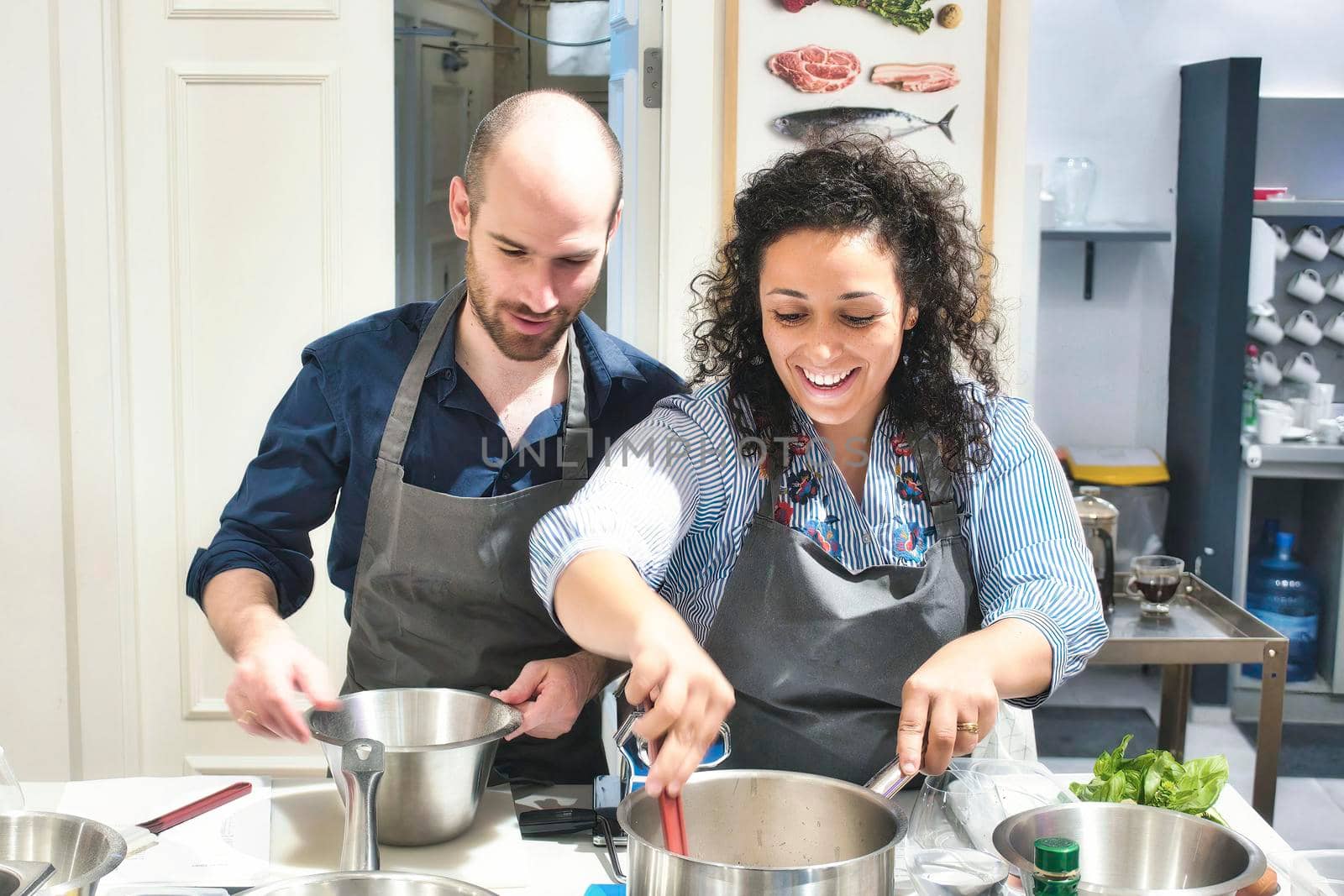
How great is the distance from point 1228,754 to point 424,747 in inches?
127

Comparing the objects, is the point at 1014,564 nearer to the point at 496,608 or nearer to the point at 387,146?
the point at 496,608

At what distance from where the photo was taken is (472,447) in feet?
5.54

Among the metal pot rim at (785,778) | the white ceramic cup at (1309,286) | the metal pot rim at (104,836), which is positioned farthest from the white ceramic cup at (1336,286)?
the metal pot rim at (104,836)

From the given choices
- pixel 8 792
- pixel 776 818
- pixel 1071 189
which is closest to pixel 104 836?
pixel 8 792

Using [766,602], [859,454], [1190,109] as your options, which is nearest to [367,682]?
[766,602]

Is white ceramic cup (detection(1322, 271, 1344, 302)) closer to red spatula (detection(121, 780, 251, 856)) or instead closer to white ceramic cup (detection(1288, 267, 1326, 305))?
white ceramic cup (detection(1288, 267, 1326, 305))

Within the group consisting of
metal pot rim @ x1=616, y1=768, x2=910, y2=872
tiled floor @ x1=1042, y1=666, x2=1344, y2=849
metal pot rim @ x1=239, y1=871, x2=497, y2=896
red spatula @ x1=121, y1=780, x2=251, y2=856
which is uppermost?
metal pot rim @ x1=616, y1=768, x2=910, y2=872

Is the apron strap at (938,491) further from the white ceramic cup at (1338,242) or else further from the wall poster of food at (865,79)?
the white ceramic cup at (1338,242)

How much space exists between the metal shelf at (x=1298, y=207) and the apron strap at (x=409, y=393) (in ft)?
10.4

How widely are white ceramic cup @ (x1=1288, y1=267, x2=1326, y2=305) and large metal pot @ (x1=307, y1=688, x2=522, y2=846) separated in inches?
149

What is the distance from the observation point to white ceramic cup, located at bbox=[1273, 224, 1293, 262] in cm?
427

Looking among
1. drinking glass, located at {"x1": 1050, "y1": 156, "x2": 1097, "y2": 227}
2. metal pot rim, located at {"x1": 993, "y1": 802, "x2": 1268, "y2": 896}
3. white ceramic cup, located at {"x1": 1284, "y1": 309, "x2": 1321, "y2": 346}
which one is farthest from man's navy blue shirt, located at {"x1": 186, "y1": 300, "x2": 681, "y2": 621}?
white ceramic cup, located at {"x1": 1284, "y1": 309, "x2": 1321, "y2": 346}

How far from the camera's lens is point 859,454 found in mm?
1570

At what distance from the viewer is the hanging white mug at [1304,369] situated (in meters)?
4.30
